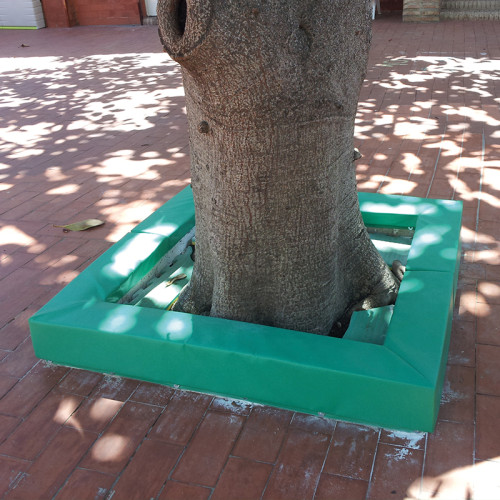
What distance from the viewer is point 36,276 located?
4.05 metres

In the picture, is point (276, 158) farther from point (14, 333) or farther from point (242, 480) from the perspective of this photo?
A: point (14, 333)

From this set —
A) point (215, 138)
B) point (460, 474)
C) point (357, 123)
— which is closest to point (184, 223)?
point (215, 138)

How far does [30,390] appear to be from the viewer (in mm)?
3002

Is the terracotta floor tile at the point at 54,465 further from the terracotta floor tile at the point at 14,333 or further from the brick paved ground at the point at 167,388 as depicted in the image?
the terracotta floor tile at the point at 14,333

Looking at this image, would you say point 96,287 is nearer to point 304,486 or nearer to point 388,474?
point 304,486

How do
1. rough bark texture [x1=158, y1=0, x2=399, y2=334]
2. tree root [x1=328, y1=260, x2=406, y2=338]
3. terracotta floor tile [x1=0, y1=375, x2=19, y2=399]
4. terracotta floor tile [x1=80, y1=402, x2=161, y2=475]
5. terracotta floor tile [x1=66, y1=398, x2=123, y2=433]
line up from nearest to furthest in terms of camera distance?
rough bark texture [x1=158, y1=0, x2=399, y2=334] < terracotta floor tile [x1=80, y1=402, x2=161, y2=475] < terracotta floor tile [x1=66, y1=398, x2=123, y2=433] < terracotta floor tile [x1=0, y1=375, x2=19, y2=399] < tree root [x1=328, y1=260, x2=406, y2=338]

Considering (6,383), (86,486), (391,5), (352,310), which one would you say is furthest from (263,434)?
(391,5)

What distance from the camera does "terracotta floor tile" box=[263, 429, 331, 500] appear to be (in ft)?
7.72

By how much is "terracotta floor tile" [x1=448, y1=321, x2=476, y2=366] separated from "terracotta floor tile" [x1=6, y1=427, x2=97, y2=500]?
1.84 m

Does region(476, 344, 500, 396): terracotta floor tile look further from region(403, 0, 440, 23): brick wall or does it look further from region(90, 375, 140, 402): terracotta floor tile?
region(403, 0, 440, 23): brick wall

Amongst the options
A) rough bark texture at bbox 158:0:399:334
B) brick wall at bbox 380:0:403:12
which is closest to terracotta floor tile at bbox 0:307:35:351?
rough bark texture at bbox 158:0:399:334

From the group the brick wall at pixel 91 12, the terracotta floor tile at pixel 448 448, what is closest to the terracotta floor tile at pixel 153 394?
the terracotta floor tile at pixel 448 448

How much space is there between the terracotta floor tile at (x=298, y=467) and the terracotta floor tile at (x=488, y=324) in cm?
114

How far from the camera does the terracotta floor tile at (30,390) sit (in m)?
2.89
